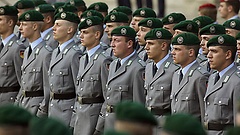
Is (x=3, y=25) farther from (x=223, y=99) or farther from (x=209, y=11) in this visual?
(x=223, y=99)

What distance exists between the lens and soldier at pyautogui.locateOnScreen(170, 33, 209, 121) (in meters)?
10.2

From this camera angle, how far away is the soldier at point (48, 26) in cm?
1348

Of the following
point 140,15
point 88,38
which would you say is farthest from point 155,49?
point 140,15

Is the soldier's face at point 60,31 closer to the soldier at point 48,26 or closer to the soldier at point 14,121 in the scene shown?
the soldier at point 48,26

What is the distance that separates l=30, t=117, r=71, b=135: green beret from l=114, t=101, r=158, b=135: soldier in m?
0.44

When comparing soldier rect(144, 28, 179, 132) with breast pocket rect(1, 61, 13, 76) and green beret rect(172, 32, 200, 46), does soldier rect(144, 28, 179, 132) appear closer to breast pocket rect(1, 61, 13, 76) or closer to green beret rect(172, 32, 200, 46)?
green beret rect(172, 32, 200, 46)

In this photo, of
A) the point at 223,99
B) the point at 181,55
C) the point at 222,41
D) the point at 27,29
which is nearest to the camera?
the point at 223,99

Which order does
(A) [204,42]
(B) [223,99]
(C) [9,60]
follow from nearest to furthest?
(B) [223,99] < (A) [204,42] < (C) [9,60]

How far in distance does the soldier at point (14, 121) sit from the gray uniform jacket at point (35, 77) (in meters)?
5.43

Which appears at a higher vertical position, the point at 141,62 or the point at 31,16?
the point at 31,16

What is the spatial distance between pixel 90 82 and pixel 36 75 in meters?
1.07

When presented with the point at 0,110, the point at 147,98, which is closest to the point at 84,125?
the point at 147,98

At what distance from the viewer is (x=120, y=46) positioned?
36.4ft

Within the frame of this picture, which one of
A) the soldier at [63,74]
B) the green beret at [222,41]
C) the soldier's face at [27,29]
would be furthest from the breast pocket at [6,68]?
the green beret at [222,41]
